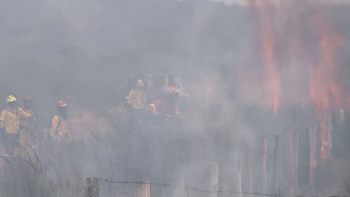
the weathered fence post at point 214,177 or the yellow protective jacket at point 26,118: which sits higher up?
the yellow protective jacket at point 26,118

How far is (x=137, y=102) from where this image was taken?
1627 centimetres

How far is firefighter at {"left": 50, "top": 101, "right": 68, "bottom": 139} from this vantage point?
1449cm

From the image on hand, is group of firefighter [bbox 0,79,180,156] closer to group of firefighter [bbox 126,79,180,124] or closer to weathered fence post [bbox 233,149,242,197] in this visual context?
group of firefighter [bbox 126,79,180,124]

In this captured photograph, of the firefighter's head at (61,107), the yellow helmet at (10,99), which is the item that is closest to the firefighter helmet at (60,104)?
the firefighter's head at (61,107)

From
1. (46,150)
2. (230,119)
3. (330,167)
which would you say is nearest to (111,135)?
(46,150)

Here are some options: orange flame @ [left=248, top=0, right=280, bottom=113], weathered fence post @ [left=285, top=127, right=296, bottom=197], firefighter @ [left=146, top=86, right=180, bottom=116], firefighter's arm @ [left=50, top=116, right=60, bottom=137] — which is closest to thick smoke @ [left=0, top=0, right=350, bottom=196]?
orange flame @ [left=248, top=0, right=280, bottom=113]

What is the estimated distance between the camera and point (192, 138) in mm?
14383

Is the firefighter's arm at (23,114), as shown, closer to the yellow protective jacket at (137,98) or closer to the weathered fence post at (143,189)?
the yellow protective jacket at (137,98)

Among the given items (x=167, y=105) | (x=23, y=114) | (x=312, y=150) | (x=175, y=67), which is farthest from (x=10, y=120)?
(x=312, y=150)

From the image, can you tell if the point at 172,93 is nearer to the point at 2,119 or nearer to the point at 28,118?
the point at 28,118

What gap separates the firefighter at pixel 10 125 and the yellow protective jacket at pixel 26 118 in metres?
0.10

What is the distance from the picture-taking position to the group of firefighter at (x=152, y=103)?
1602 cm

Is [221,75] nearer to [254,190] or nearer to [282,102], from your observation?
[282,102]

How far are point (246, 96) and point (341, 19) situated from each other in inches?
129
